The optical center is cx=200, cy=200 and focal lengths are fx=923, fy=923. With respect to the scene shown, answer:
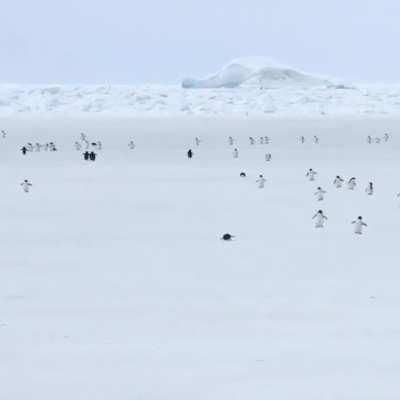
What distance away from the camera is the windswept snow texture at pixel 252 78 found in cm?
9438

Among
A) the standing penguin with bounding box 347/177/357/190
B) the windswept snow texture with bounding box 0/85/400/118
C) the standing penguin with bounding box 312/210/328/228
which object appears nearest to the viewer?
the standing penguin with bounding box 312/210/328/228

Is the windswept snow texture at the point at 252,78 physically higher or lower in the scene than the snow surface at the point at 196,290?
higher

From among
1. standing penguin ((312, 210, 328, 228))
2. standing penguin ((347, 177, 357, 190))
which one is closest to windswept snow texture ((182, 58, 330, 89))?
standing penguin ((347, 177, 357, 190))

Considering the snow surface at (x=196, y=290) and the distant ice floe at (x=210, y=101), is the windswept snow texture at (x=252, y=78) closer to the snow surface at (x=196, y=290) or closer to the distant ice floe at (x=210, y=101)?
the distant ice floe at (x=210, y=101)

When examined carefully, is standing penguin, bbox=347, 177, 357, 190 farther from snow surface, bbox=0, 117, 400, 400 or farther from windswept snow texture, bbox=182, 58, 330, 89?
windswept snow texture, bbox=182, 58, 330, 89

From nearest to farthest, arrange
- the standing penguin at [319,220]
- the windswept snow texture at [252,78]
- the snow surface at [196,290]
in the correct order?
the snow surface at [196,290], the standing penguin at [319,220], the windswept snow texture at [252,78]

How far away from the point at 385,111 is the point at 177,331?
67.0 metres

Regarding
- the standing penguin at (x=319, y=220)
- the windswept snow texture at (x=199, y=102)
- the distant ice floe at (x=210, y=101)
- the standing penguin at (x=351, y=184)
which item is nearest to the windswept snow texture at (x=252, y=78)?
the distant ice floe at (x=210, y=101)

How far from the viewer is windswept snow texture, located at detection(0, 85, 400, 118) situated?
7294 cm

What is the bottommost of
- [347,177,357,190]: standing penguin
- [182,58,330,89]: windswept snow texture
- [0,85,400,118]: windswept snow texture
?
[347,177,357,190]: standing penguin

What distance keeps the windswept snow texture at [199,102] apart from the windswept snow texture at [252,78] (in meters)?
6.06

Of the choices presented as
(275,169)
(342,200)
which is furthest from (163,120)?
(342,200)

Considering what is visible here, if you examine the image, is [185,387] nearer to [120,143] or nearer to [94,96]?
[120,143]

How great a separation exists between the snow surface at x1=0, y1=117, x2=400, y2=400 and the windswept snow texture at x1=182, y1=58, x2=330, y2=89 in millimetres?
64731
